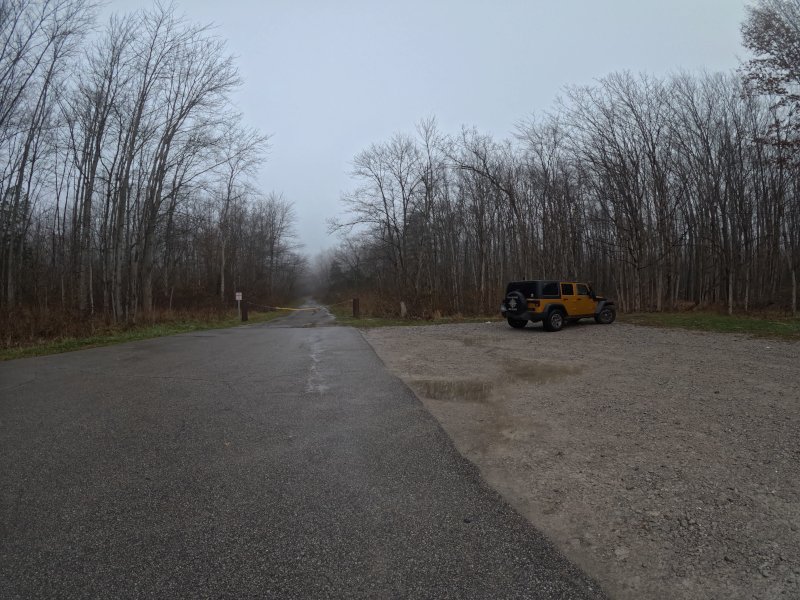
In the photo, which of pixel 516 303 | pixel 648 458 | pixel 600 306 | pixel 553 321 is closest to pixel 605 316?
pixel 600 306

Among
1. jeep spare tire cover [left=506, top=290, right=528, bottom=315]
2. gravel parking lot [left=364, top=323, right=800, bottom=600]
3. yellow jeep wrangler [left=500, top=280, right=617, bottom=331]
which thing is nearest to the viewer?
gravel parking lot [left=364, top=323, right=800, bottom=600]

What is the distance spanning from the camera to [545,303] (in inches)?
573

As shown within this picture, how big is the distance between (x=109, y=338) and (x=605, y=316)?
62.2 ft

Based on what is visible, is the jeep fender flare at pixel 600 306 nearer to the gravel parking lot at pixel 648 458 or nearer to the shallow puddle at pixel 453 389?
the gravel parking lot at pixel 648 458

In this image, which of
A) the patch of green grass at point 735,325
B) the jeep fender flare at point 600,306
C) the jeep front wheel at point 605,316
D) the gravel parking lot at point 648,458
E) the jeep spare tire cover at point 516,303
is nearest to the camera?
the gravel parking lot at point 648,458

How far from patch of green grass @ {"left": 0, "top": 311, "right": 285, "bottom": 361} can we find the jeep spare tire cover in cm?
1351

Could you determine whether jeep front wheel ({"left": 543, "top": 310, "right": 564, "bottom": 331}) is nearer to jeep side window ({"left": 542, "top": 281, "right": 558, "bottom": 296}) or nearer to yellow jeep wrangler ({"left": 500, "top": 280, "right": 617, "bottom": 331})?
yellow jeep wrangler ({"left": 500, "top": 280, "right": 617, "bottom": 331})

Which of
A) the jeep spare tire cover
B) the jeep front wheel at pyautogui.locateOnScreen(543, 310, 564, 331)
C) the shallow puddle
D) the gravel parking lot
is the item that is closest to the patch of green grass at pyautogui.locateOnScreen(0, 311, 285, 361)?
the gravel parking lot

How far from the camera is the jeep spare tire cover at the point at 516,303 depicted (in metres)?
14.6

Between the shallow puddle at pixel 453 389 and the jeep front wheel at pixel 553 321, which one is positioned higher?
the jeep front wheel at pixel 553 321

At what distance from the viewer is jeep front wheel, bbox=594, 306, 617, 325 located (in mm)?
16634

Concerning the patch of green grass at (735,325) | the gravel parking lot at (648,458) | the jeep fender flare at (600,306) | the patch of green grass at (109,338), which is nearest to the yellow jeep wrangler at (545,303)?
the jeep fender flare at (600,306)

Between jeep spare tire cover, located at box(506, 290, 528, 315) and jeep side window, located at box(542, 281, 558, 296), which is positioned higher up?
jeep side window, located at box(542, 281, 558, 296)

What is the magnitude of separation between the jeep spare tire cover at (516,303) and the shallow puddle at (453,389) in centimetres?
831
